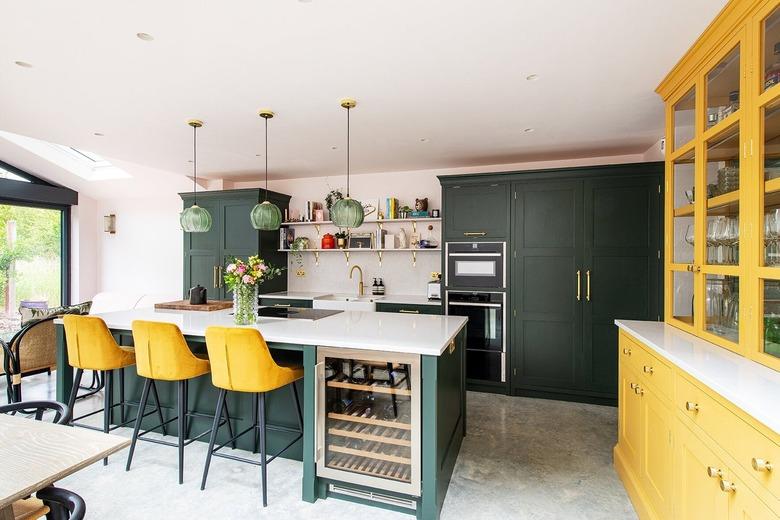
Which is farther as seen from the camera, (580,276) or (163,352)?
(580,276)

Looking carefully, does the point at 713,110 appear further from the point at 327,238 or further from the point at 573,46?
the point at 327,238

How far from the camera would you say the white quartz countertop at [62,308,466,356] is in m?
2.31

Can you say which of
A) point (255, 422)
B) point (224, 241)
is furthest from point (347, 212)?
point (224, 241)

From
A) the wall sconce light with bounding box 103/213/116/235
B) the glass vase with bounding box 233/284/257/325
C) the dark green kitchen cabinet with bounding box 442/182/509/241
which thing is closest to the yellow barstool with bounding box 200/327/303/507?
the glass vase with bounding box 233/284/257/325

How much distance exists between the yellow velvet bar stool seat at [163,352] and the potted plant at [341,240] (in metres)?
2.96

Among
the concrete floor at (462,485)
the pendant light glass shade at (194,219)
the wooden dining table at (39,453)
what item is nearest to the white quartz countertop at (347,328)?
the pendant light glass shade at (194,219)

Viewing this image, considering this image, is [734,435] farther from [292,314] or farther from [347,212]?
[292,314]

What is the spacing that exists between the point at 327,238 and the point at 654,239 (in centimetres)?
372

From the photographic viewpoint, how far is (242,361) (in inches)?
94.4

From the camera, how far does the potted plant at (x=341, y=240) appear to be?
5.46 meters

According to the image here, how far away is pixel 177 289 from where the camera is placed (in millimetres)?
6492

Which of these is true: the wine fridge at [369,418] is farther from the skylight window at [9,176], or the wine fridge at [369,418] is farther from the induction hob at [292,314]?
the skylight window at [9,176]

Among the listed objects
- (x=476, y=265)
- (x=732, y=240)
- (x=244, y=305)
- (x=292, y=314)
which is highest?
(x=732, y=240)

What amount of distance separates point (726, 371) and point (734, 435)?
300mm
